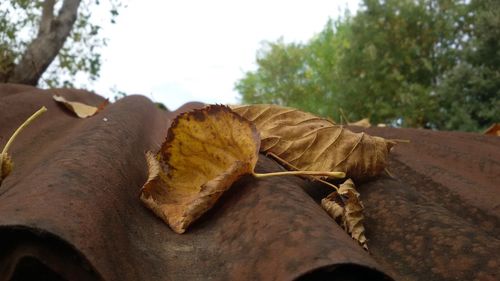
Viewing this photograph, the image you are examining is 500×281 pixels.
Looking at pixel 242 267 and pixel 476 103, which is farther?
pixel 476 103

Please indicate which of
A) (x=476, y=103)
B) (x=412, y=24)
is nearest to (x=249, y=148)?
(x=476, y=103)

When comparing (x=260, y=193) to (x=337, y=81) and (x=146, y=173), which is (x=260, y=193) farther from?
(x=337, y=81)

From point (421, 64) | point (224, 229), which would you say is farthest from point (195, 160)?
point (421, 64)

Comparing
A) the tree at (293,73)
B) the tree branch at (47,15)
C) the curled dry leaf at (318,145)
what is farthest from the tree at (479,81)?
the tree at (293,73)

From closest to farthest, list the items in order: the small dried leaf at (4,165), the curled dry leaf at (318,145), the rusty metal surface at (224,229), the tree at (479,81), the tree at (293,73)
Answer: the rusty metal surface at (224,229) < the small dried leaf at (4,165) < the curled dry leaf at (318,145) < the tree at (479,81) < the tree at (293,73)

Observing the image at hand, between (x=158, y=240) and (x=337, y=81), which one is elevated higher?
(x=158, y=240)

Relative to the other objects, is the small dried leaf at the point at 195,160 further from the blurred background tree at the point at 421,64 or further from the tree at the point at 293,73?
the tree at the point at 293,73
